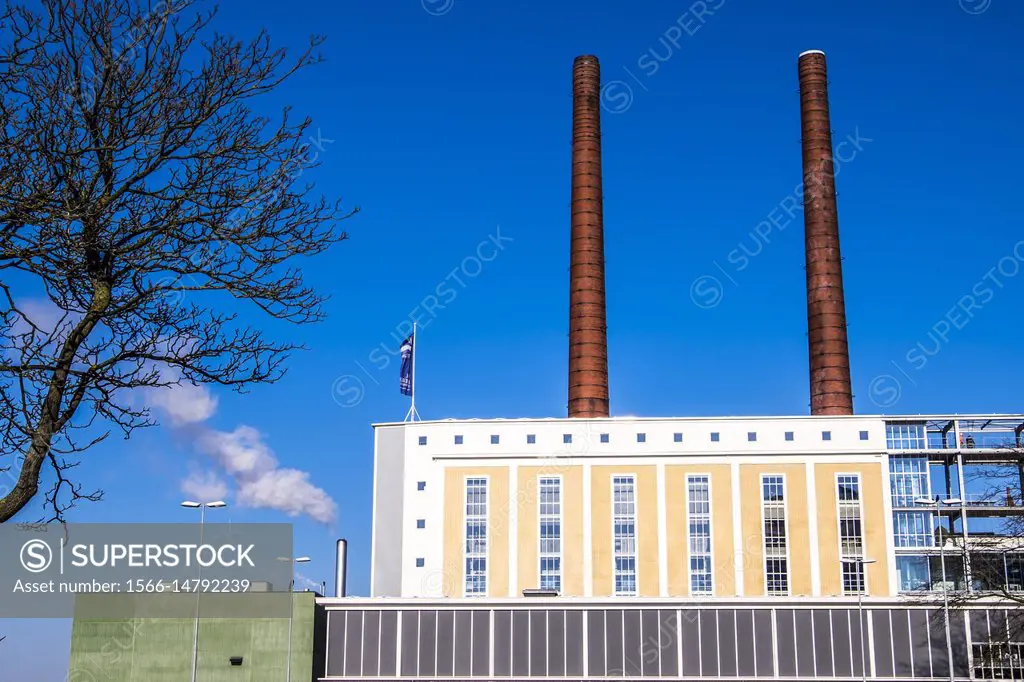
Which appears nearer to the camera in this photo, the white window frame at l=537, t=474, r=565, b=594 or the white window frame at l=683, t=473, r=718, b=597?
the white window frame at l=683, t=473, r=718, b=597

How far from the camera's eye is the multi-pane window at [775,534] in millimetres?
79500

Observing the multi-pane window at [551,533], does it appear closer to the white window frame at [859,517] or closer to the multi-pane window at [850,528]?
the white window frame at [859,517]

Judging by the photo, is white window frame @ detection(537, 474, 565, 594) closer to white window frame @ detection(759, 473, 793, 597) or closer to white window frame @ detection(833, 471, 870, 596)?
white window frame @ detection(759, 473, 793, 597)

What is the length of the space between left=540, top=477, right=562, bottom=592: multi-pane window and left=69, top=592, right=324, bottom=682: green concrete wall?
24593 mm

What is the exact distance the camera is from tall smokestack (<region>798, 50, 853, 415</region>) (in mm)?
81000

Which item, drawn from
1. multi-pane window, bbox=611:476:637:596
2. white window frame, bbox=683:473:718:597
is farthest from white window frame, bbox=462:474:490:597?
white window frame, bbox=683:473:718:597

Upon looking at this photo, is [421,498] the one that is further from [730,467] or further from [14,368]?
[14,368]

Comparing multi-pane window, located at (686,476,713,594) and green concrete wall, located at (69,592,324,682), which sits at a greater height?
multi-pane window, located at (686,476,713,594)

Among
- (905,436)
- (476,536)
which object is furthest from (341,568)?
(905,436)

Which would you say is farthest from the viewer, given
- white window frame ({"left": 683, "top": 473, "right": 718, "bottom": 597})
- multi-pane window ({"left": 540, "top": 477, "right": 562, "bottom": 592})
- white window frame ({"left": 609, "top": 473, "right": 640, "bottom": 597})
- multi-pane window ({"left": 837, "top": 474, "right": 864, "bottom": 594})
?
multi-pane window ({"left": 540, "top": 477, "right": 562, "bottom": 592})

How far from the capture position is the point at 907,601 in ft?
197

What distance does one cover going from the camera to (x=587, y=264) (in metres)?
81.8

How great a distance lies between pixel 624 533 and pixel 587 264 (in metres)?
18.5

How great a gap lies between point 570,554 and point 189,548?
Answer: 28592 mm
